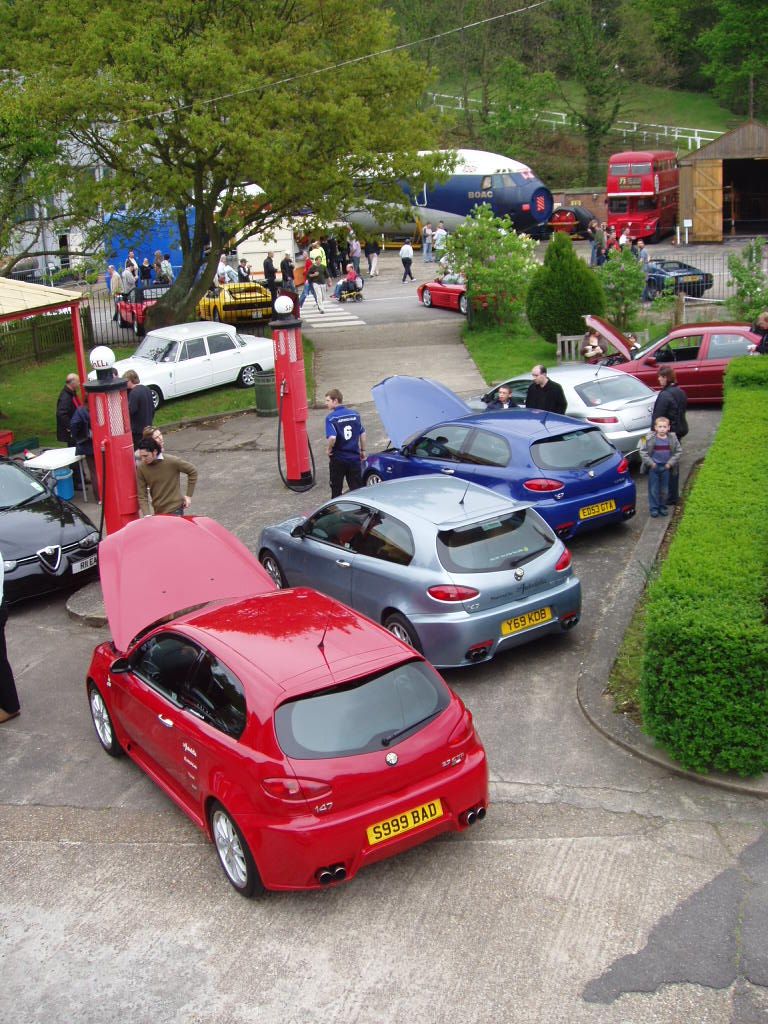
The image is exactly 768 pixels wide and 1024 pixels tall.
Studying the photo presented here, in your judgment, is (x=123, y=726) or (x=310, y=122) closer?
(x=123, y=726)

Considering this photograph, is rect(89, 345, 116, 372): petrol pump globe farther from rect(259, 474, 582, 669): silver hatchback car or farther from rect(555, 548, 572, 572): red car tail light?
rect(555, 548, 572, 572): red car tail light

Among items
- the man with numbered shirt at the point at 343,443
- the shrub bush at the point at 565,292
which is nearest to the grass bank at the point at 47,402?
the shrub bush at the point at 565,292

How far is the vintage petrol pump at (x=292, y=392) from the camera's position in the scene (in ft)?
52.4

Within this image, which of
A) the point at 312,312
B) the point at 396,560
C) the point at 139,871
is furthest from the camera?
the point at 312,312

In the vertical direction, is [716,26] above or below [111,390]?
above

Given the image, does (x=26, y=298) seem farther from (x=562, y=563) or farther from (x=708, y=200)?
(x=708, y=200)

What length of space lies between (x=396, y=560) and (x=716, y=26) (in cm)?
5940

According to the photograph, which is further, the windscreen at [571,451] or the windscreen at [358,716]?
the windscreen at [571,451]

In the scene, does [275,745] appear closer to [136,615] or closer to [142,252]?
[136,615]

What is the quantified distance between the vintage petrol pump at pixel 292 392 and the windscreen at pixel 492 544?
7.07m

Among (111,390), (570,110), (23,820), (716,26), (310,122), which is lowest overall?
(23,820)

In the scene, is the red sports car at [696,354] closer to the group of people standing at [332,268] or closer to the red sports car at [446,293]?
the red sports car at [446,293]

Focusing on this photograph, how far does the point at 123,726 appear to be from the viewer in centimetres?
829

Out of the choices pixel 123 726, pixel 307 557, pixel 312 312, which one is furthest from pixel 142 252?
pixel 123 726
